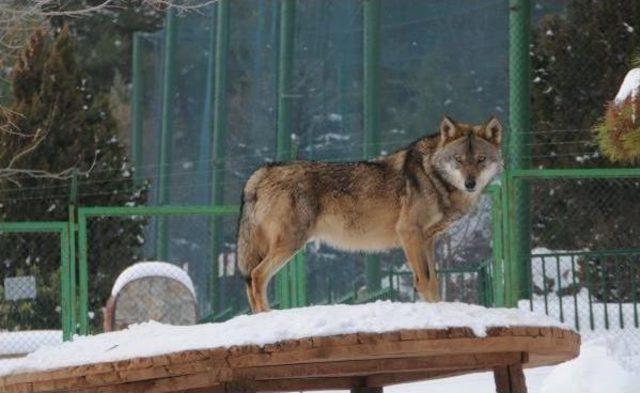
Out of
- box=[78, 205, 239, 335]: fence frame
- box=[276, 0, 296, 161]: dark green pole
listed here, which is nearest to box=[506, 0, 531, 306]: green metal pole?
box=[78, 205, 239, 335]: fence frame

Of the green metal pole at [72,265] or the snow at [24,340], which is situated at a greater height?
the green metal pole at [72,265]

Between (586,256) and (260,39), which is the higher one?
(260,39)

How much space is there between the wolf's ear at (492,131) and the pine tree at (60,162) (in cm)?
789

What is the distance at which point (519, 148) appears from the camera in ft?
45.0

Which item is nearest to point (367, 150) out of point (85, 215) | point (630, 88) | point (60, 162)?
point (85, 215)

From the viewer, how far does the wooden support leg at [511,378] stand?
18.7 ft

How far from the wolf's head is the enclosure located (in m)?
2.82

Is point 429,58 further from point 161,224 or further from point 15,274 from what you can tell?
point 15,274

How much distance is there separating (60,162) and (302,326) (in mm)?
16709

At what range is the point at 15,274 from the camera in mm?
16438

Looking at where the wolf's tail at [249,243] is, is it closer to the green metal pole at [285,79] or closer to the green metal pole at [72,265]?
the green metal pole at [72,265]

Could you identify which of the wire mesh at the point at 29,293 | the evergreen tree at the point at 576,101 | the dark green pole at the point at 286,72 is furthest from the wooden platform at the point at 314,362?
the dark green pole at the point at 286,72

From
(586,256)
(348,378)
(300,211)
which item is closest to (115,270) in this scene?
(586,256)

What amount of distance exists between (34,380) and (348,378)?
1500 millimetres
